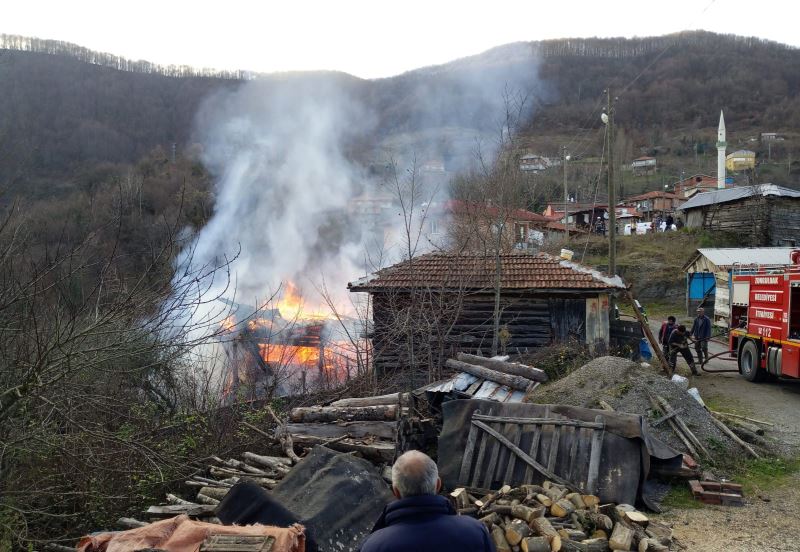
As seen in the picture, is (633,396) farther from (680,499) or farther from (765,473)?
(680,499)

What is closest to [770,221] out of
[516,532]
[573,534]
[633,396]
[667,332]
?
[667,332]

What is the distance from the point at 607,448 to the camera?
7.58 metres

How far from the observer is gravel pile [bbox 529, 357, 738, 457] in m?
9.58

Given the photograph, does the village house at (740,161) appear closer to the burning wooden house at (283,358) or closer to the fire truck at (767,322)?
the fire truck at (767,322)

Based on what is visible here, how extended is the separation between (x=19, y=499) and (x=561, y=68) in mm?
135233

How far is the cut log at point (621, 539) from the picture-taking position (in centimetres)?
598

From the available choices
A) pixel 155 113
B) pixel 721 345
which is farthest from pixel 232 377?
pixel 155 113

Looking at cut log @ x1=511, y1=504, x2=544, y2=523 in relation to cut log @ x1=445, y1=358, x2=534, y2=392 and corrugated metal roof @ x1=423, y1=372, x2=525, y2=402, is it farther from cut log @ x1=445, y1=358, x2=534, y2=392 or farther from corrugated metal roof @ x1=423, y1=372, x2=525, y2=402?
cut log @ x1=445, y1=358, x2=534, y2=392

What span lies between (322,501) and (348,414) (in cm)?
295

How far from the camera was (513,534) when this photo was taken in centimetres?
582

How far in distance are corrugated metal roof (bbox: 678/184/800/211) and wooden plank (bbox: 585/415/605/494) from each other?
3612cm

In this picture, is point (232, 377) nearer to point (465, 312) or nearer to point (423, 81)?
point (465, 312)

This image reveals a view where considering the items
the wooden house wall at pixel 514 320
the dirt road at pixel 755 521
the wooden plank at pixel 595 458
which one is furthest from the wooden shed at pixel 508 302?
the wooden plank at pixel 595 458

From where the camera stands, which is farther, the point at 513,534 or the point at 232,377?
the point at 232,377
